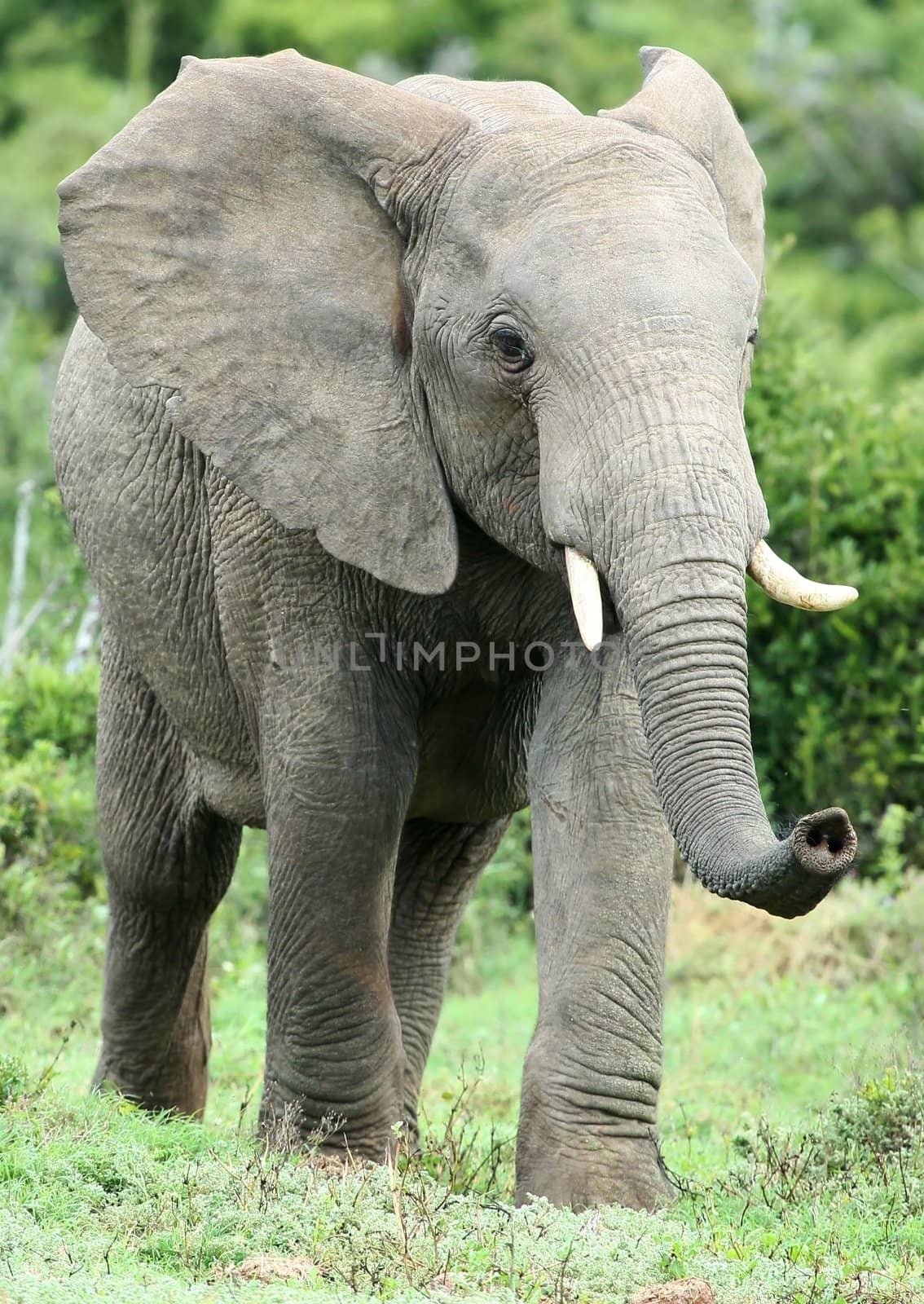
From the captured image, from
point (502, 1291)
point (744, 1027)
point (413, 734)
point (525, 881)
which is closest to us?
point (502, 1291)

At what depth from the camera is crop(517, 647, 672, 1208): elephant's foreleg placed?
523cm

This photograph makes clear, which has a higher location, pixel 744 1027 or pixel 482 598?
pixel 482 598

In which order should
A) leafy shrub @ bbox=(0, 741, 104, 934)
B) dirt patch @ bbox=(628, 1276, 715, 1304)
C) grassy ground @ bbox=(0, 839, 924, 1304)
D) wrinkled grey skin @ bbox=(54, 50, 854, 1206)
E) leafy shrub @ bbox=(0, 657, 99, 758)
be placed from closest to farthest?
dirt patch @ bbox=(628, 1276, 715, 1304) < grassy ground @ bbox=(0, 839, 924, 1304) < wrinkled grey skin @ bbox=(54, 50, 854, 1206) < leafy shrub @ bbox=(0, 741, 104, 934) < leafy shrub @ bbox=(0, 657, 99, 758)

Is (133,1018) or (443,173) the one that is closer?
(443,173)

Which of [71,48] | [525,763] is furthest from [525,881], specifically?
[71,48]

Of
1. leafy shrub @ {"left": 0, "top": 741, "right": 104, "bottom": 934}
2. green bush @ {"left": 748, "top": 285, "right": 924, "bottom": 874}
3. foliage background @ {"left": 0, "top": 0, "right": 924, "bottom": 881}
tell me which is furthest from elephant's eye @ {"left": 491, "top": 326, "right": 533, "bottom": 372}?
green bush @ {"left": 748, "top": 285, "right": 924, "bottom": 874}

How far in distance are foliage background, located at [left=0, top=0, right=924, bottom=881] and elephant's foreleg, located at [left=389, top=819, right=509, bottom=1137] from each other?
2.66 metres

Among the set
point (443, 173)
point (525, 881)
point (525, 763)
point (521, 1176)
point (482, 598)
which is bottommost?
point (525, 881)

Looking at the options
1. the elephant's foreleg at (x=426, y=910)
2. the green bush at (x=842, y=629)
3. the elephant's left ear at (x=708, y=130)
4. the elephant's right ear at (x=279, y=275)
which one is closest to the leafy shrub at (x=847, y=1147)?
the elephant's foreleg at (x=426, y=910)

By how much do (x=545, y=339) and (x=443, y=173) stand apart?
61 cm

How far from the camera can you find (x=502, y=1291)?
4285mm

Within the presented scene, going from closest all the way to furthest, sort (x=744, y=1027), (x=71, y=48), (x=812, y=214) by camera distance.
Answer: (x=744, y=1027)
(x=812, y=214)
(x=71, y=48)

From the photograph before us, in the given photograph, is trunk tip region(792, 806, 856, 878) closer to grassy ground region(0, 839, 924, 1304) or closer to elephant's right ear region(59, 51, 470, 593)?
grassy ground region(0, 839, 924, 1304)

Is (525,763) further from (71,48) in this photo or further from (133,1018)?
(71,48)
